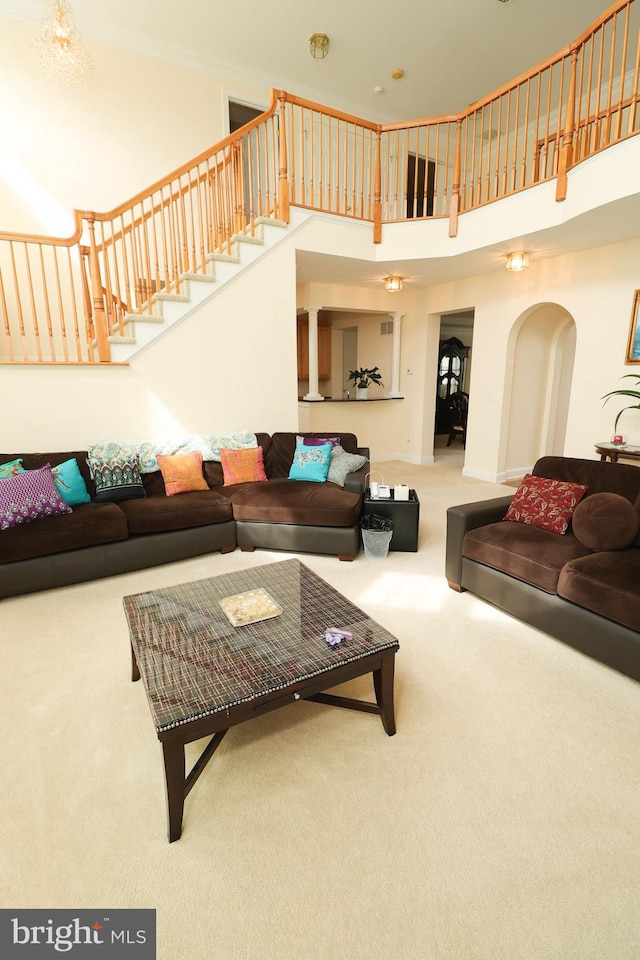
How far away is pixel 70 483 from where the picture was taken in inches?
134

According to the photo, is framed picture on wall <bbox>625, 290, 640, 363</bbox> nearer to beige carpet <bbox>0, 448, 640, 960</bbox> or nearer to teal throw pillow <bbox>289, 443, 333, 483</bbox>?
teal throw pillow <bbox>289, 443, 333, 483</bbox>

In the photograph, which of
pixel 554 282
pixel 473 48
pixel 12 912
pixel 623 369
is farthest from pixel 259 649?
pixel 473 48

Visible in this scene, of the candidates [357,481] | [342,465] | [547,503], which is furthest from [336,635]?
[342,465]

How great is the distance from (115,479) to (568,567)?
3226 millimetres

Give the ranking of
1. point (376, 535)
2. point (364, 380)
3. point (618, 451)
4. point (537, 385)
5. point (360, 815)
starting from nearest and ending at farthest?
1. point (360, 815)
2. point (376, 535)
3. point (618, 451)
4. point (537, 385)
5. point (364, 380)

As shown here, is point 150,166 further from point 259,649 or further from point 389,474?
point 259,649

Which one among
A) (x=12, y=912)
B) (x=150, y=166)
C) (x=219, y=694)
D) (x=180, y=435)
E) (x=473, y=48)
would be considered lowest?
(x=12, y=912)

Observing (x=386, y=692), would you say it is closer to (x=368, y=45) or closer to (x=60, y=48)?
(x=60, y=48)

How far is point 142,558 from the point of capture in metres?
3.30

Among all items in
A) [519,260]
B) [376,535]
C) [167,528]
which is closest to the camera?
[167,528]

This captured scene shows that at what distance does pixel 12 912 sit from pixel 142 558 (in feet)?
7.26

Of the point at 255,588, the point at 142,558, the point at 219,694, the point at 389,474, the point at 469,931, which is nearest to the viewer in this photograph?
the point at 469,931

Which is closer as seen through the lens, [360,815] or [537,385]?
[360,815]

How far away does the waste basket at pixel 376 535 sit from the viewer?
11.4 ft
